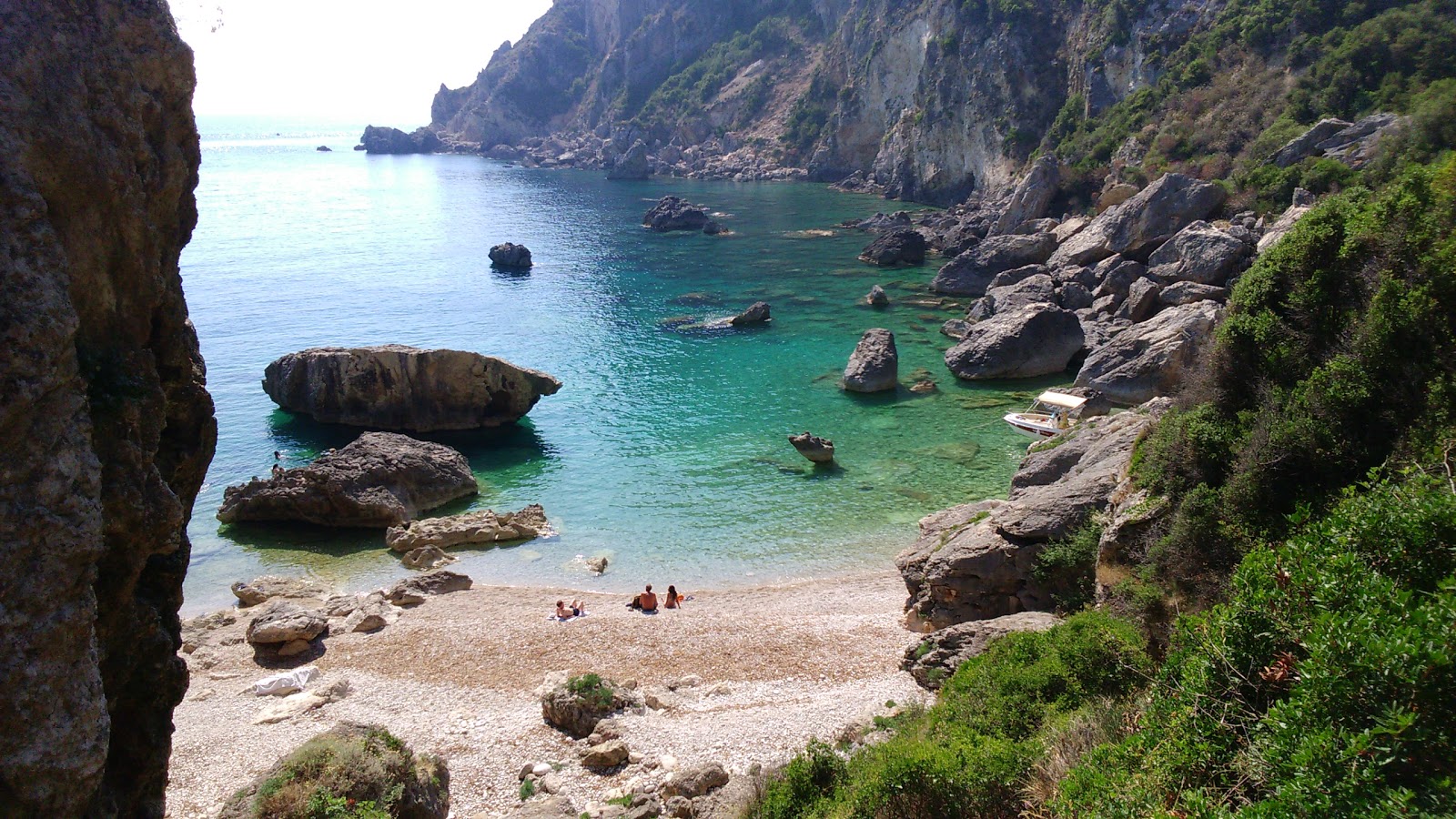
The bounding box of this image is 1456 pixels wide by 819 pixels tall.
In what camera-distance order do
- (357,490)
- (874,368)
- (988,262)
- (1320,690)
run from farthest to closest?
(988,262) < (874,368) < (357,490) < (1320,690)

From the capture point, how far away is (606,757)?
15664 mm

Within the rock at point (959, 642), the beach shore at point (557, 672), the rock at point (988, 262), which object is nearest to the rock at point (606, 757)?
the beach shore at point (557, 672)

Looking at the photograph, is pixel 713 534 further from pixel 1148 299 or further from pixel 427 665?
pixel 1148 299

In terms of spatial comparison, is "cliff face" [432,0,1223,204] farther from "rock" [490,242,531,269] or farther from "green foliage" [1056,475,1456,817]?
"green foliage" [1056,475,1456,817]

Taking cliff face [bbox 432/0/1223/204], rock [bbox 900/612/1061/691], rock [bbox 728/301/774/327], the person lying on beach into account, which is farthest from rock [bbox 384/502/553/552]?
cliff face [bbox 432/0/1223/204]

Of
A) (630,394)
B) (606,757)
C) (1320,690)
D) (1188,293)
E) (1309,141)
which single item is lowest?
(630,394)

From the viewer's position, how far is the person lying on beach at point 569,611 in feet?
78.1

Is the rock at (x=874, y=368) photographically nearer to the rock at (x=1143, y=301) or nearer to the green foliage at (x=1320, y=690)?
the rock at (x=1143, y=301)

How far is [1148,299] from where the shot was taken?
44.0 meters

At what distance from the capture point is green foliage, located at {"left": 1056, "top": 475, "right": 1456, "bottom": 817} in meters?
7.41

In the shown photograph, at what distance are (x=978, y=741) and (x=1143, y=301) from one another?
3778 cm

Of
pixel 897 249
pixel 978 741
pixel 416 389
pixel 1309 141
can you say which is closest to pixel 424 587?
pixel 416 389

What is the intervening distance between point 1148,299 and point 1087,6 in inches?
2070

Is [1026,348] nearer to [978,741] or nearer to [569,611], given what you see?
[569,611]
